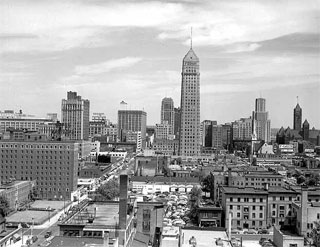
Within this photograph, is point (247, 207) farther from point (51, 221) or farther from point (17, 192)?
point (17, 192)

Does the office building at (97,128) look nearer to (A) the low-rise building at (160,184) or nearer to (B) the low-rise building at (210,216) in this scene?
(A) the low-rise building at (160,184)

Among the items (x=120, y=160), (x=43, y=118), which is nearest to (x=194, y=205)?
(x=120, y=160)

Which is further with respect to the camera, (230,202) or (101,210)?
(230,202)

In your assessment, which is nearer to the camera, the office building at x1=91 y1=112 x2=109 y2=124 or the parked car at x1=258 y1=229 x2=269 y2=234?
the parked car at x1=258 y1=229 x2=269 y2=234

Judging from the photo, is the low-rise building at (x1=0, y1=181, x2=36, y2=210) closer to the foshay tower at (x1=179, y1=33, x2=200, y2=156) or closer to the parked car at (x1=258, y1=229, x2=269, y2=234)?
the parked car at (x1=258, y1=229, x2=269, y2=234)

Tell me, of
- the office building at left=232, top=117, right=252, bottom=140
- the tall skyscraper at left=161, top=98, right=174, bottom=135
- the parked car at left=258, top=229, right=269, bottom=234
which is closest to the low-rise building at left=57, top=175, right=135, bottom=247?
the parked car at left=258, top=229, right=269, bottom=234

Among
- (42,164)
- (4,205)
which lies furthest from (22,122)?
(4,205)

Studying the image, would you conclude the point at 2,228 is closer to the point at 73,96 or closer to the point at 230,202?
the point at 230,202
